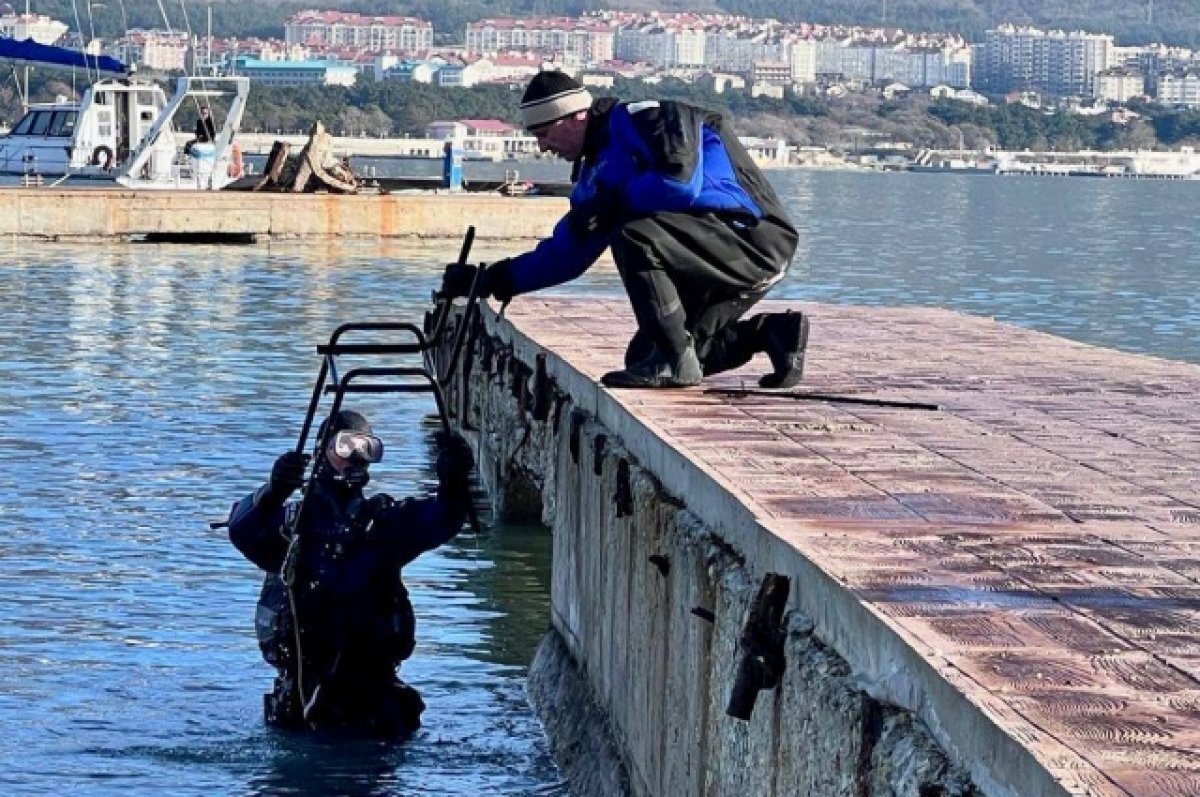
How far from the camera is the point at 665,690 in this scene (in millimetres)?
8039

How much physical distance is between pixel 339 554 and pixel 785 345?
1958 millimetres

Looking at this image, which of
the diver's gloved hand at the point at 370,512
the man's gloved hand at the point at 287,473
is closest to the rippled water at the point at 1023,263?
the diver's gloved hand at the point at 370,512

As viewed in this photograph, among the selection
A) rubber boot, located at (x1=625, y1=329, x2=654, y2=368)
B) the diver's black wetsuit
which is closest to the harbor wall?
rubber boot, located at (x1=625, y1=329, x2=654, y2=368)

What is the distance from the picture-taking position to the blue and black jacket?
31.7 ft

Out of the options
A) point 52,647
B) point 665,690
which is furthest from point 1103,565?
point 52,647

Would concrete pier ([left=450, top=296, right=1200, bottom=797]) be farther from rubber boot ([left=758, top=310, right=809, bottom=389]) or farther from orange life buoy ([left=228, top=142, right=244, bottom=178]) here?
orange life buoy ([left=228, top=142, right=244, bottom=178])

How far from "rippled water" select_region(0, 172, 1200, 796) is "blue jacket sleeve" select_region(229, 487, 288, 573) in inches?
33.1

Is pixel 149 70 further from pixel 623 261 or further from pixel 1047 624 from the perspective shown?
pixel 1047 624

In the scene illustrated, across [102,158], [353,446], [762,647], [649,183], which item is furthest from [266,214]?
[762,647]

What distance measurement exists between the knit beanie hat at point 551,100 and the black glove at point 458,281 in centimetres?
59

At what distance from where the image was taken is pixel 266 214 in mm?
48688

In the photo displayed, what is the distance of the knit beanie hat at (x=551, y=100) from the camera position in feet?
31.5

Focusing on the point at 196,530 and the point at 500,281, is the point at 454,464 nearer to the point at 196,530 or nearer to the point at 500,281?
the point at 500,281

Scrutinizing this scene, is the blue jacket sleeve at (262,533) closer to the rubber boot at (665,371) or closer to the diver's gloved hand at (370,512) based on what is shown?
the diver's gloved hand at (370,512)
